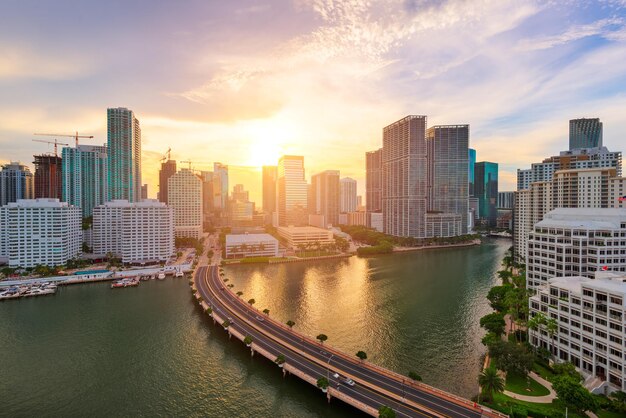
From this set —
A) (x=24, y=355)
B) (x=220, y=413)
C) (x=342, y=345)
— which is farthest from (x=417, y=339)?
(x=24, y=355)

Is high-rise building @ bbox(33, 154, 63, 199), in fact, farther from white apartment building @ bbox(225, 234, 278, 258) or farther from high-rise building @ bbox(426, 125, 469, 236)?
high-rise building @ bbox(426, 125, 469, 236)

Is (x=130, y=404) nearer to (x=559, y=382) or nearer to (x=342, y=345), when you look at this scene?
(x=342, y=345)

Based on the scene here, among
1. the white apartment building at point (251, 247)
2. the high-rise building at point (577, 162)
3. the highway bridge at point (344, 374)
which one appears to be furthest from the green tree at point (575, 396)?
the white apartment building at point (251, 247)

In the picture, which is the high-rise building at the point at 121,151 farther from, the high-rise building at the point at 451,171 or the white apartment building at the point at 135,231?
the high-rise building at the point at 451,171

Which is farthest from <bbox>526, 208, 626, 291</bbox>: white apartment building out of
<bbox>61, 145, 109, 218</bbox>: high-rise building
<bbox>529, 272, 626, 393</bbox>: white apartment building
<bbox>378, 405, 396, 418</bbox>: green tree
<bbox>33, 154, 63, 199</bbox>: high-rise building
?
<bbox>33, 154, 63, 199</bbox>: high-rise building

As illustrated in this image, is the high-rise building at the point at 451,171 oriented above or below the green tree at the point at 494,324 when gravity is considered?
above

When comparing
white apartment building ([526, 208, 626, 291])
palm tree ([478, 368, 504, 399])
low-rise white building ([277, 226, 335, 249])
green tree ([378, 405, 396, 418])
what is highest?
white apartment building ([526, 208, 626, 291])

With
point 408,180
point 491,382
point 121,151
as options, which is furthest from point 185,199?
point 491,382
